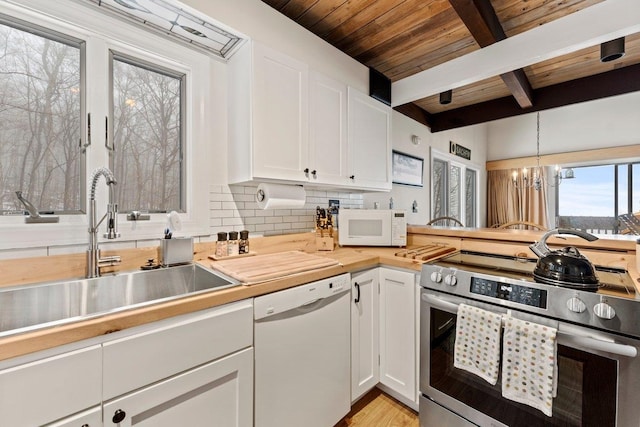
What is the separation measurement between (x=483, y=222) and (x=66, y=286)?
6.50 m

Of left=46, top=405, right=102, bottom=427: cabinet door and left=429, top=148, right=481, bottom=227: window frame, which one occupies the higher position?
left=429, top=148, right=481, bottom=227: window frame

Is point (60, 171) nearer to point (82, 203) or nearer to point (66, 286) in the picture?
point (82, 203)

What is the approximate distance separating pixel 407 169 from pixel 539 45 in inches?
63.0

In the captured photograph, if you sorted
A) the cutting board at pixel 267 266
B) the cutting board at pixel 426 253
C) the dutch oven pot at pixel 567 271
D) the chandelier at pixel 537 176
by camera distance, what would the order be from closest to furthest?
the dutch oven pot at pixel 567 271 < the cutting board at pixel 267 266 < the cutting board at pixel 426 253 < the chandelier at pixel 537 176

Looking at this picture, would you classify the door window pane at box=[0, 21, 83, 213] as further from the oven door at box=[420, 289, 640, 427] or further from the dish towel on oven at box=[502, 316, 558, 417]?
the dish towel on oven at box=[502, 316, 558, 417]

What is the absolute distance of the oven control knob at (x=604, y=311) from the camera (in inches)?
36.2

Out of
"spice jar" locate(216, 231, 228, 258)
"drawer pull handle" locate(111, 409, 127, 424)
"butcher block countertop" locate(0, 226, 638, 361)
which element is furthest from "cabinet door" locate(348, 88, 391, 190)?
"drawer pull handle" locate(111, 409, 127, 424)

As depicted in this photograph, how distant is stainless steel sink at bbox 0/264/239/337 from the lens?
98cm

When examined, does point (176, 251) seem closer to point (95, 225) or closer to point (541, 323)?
point (95, 225)

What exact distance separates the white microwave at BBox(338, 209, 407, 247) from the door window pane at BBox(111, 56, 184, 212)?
117 centimetres

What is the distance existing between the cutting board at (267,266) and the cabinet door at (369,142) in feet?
2.69

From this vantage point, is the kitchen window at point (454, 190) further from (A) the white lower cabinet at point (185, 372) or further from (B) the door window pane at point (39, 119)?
(B) the door window pane at point (39, 119)

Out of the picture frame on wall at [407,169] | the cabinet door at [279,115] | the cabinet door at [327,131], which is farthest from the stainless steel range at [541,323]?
the picture frame on wall at [407,169]

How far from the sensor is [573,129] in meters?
4.70
